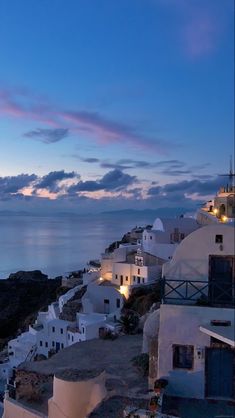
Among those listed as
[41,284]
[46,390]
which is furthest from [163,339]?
[41,284]

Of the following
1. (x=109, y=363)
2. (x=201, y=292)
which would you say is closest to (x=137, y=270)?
(x=109, y=363)

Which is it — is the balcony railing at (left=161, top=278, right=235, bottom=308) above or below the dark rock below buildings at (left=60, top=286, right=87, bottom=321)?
above

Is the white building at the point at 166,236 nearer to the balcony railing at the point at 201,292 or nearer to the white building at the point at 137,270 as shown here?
the white building at the point at 137,270

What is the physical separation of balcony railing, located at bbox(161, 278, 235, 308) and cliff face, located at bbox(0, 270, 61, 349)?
38092 millimetres

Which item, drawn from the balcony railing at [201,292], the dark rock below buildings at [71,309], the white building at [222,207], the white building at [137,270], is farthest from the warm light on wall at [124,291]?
the balcony railing at [201,292]

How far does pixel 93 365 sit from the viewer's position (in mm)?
14391

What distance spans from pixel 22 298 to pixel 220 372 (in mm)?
58225

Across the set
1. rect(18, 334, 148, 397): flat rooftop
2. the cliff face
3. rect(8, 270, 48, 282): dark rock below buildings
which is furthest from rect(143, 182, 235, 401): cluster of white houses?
rect(8, 270, 48, 282): dark rock below buildings

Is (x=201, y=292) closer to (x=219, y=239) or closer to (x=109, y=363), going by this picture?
(x=219, y=239)

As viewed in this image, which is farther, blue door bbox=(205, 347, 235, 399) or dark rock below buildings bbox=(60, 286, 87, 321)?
dark rock below buildings bbox=(60, 286, 87, 321)

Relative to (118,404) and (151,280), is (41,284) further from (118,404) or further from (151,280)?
(118,404)

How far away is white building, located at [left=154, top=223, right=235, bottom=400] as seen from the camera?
10055mm

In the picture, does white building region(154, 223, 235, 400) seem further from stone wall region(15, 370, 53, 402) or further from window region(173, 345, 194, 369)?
stone wall region(15, 370, 53, 402)

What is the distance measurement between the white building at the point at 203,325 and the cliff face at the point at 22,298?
1508 inches
